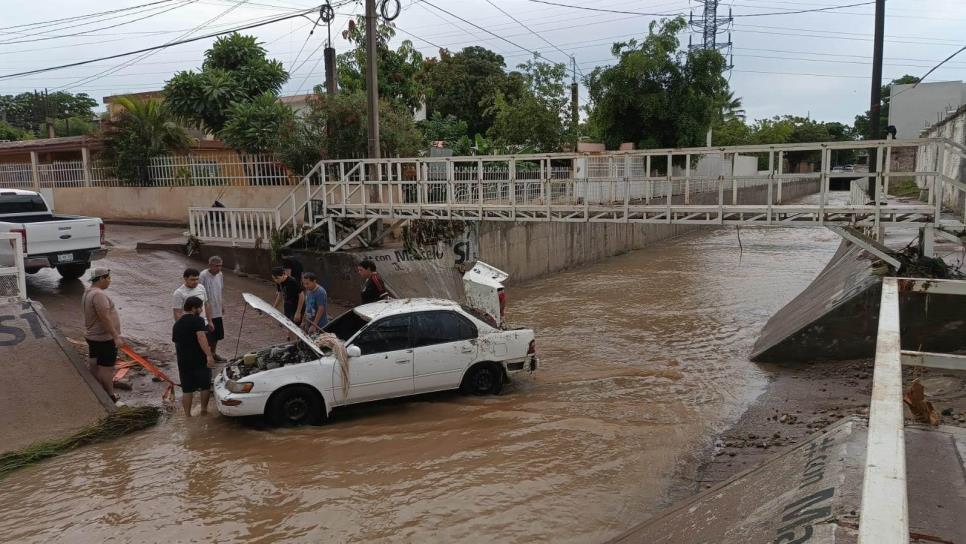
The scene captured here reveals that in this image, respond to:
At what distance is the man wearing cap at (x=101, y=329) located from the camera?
7.73m

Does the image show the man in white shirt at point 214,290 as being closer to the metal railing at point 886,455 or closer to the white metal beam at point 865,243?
the metal railing at point 886,455

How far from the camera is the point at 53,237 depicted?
38.4 feet

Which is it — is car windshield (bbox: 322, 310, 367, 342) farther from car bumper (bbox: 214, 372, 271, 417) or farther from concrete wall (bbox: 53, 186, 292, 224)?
concrete wall (bbox: 53, 186, 292, 224)

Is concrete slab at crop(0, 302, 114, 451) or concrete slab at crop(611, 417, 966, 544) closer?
concrete slab at crop(611, 417, 966, 544)

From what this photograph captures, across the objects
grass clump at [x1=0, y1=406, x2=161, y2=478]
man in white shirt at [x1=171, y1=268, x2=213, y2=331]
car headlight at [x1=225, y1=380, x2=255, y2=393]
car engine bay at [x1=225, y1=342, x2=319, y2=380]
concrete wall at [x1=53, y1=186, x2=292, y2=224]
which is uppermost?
concrete wall at [x1=53, y1=186, x2=292, y2=224]

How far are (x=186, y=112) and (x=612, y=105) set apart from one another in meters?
A: 17.9

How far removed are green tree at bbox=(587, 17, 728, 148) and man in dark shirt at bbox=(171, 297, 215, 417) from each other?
24.7 metres

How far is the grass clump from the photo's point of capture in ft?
21.4

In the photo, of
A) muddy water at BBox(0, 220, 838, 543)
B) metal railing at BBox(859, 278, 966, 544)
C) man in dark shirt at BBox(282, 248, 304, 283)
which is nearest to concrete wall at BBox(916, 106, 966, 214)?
muddy water at BBox(0, 220, 838, 543)

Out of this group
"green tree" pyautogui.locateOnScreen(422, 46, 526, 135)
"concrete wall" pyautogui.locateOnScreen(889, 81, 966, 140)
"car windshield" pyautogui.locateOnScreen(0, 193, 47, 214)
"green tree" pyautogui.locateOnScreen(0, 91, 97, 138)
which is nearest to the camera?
"car windshield" pyautogui.locateOnScreen(0, 193, 47, 214)

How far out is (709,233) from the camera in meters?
37.9

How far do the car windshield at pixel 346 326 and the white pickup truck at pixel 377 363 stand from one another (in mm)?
15

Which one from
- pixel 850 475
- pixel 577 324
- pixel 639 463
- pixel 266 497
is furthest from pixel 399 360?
pixel 577 324

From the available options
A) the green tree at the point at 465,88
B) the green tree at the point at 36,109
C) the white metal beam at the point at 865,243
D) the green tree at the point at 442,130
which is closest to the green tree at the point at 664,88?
the green tree at the point at 442,130
